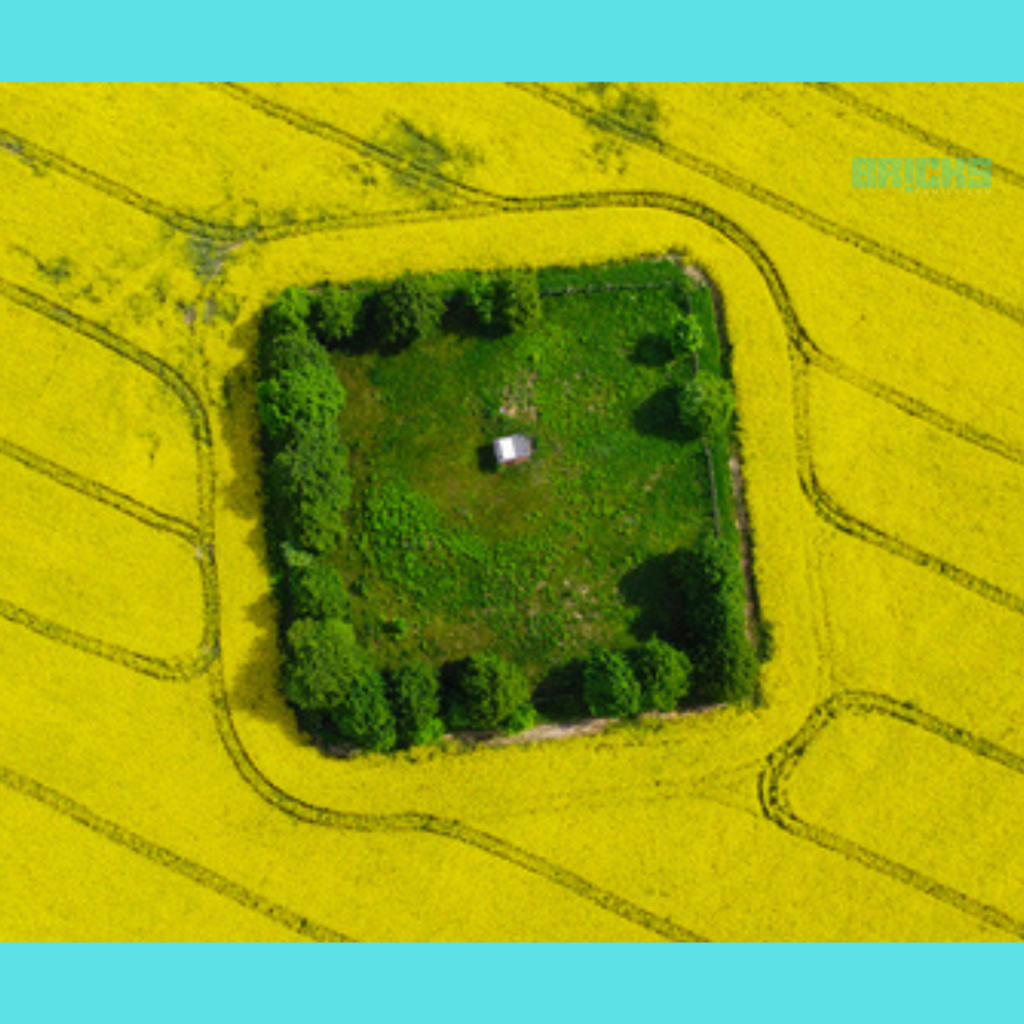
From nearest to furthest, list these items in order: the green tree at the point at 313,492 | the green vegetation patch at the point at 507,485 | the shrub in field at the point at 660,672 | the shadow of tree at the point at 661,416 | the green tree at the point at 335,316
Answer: the shrub in field at the point at 660,672 < the green tree at the point at 313,492 < the green vegetation patch at the point at 507,485 < the green tree at the point at 335,316 < the shadow of tree at the point at 661,416

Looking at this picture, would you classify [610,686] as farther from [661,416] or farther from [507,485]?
[661,416]

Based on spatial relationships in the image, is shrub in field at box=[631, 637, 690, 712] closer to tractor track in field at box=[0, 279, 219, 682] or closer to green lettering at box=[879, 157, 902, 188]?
tractor track in field at box=[0, 279, 219, 682]

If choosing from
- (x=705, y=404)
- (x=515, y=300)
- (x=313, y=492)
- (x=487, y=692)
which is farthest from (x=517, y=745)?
(x=515, y=300)

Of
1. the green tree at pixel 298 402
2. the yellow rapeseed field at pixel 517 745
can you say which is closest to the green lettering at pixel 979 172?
the yellow rapeseed field at pixel 517 745

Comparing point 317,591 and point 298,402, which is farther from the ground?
point 298,402

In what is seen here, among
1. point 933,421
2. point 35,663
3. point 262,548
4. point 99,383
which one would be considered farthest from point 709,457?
point 35,663

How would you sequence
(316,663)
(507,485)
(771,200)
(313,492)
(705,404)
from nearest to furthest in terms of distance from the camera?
(316,663) → (313,492) → (705,404) → (507,485) → (771,200)

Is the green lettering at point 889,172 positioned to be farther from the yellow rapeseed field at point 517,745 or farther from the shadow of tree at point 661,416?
the shadow of tree at point 661,416

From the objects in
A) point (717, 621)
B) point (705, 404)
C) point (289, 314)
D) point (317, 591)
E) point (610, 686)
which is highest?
point (289, 314)
